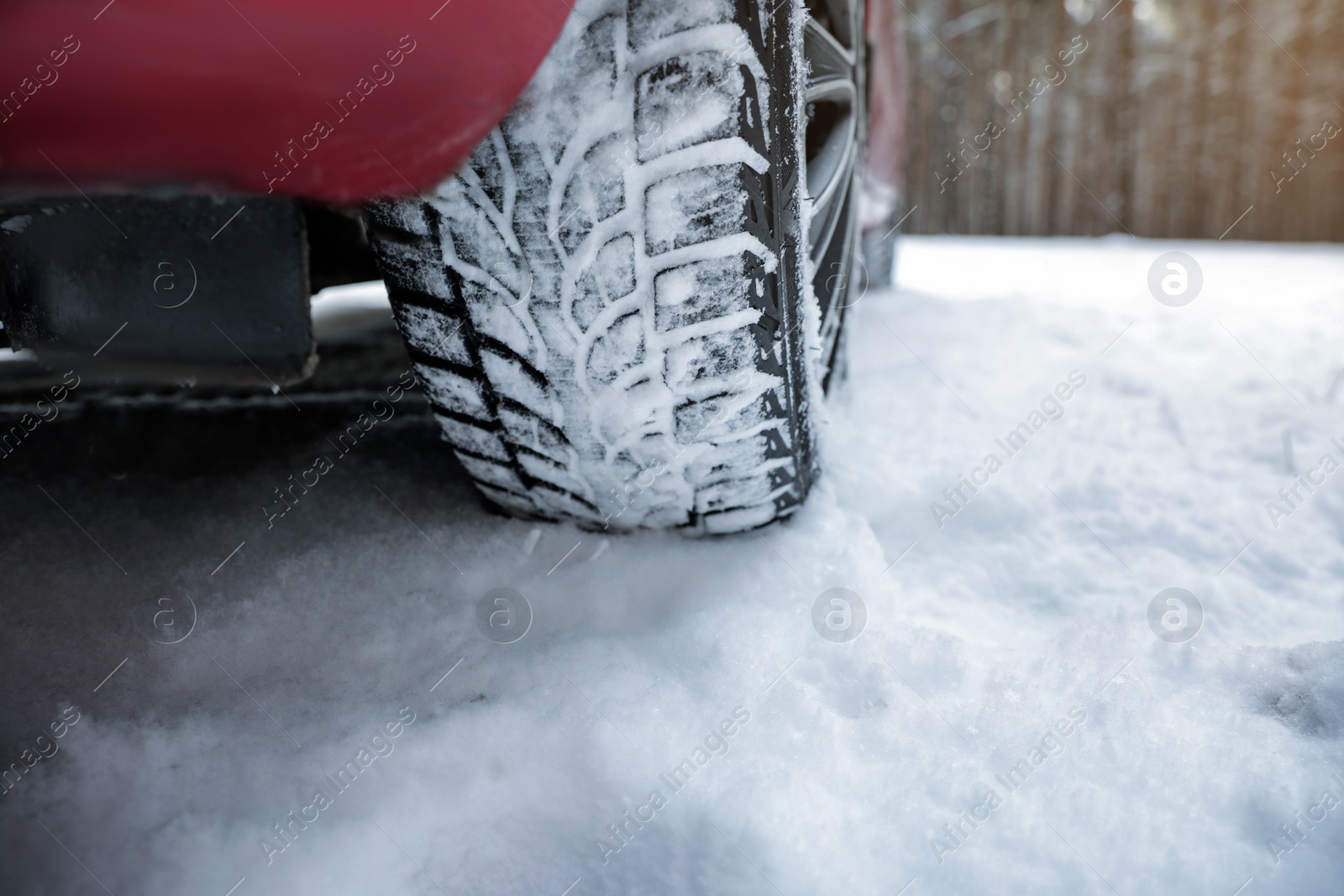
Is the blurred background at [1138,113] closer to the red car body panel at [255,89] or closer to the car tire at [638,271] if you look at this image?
the car tire at [638,271]

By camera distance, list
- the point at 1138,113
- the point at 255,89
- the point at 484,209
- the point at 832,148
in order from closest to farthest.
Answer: the point at 255,89, the point at 484,209, the point at 832,148, the point at 1138,113

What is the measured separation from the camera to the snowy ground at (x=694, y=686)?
50 centimetres

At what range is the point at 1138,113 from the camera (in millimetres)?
3916

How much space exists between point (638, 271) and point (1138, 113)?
15.3 ft

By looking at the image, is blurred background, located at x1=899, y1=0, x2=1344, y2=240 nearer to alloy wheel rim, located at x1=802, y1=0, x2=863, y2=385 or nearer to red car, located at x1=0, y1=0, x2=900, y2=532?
alloy wheel rim, located at x1=802, y1=0, x2=863, y2=385

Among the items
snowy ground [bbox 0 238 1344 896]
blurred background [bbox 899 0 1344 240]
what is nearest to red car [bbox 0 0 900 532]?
snowy ground [bbox 0 238 1344 896]

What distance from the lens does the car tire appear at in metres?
0.53


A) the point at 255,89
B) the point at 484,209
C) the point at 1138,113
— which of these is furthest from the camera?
the point at 1138,113

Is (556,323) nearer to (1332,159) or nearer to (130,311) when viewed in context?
(130,311)

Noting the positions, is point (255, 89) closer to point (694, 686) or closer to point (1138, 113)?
point (694, 686)

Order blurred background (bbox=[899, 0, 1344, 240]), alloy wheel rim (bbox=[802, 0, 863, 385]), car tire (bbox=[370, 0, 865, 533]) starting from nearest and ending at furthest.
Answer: car tire (bbox=[370, 0, 865, 533]) → alloy wheel rim (bbox=[802, 0, 863, 385]) → blurred background (bbox=[899, 0, 1344, 240])

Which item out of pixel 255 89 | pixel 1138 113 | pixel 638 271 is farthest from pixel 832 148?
pixel 1138 113

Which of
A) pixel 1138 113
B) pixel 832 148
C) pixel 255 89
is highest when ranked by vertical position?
pixel 255 89

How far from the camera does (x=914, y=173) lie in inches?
171
